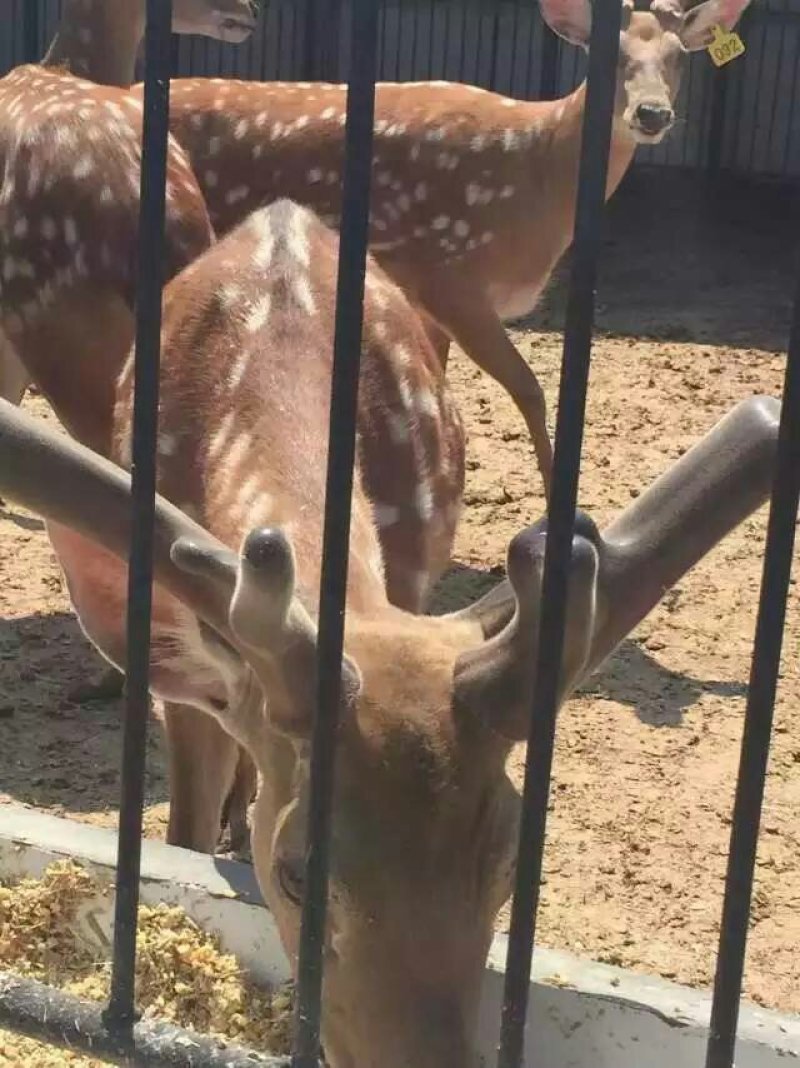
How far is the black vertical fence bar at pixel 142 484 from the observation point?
181cm

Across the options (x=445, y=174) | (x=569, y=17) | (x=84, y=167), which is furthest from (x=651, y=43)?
(x=84, y=167)

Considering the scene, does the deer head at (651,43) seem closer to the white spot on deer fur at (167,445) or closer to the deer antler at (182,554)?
the white spot on deer fur at (167,445)

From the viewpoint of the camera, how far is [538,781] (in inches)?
70.1

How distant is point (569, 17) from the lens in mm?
6191

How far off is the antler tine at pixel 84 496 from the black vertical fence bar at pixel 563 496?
40 cm

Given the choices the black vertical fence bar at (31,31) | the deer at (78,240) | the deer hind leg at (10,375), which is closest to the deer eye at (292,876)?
the deer at (78,240)

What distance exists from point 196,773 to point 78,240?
174 cm

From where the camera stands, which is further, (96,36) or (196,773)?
(96,36)

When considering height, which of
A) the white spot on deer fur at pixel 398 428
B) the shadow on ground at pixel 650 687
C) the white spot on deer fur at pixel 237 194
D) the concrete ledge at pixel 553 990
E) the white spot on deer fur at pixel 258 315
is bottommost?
the shadow on ground at pixel 650 687

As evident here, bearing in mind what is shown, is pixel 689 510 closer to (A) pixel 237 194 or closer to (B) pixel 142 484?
(B) pixel 142 484

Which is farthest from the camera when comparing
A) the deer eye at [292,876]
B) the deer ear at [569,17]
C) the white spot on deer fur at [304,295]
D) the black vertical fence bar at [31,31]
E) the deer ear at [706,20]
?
the black vertical fence bar at [31,31]

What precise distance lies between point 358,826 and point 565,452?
0.56 m

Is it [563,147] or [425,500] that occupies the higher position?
[563,147]

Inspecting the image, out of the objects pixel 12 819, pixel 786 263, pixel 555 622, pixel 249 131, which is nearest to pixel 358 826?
pixel 555 622
